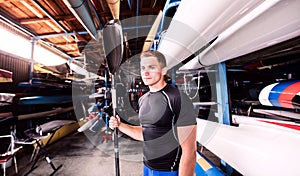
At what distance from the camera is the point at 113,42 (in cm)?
102

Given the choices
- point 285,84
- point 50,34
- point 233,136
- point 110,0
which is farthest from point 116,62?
point 50,34

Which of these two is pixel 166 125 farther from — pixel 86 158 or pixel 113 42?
pixel 86 158

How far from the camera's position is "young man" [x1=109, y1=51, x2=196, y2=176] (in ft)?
2.77

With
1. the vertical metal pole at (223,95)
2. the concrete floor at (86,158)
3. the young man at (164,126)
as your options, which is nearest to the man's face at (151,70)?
the young man at (164,126)

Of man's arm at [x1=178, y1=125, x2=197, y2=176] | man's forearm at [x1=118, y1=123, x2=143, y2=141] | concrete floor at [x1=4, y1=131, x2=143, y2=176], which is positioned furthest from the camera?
concrete floor at [x1=4, y1=131, x2=143, y2=176]

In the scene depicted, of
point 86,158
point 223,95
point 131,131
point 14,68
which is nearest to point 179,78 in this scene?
point 223,95

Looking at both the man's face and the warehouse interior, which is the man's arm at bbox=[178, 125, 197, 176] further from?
the man's face

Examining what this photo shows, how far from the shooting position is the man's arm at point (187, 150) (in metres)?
0.83

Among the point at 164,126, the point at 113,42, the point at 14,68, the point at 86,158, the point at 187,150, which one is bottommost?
the point at 86,158

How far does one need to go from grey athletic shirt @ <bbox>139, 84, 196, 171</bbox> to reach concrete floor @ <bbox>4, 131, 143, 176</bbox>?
1.15m

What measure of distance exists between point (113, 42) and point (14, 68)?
2830mm

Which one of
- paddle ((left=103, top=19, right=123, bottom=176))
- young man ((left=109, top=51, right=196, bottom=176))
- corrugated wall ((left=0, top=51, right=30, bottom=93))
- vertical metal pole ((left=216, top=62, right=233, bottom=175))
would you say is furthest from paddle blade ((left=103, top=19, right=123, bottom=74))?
corrugated wall ((left=0, top=51, right=30, bottom=93))

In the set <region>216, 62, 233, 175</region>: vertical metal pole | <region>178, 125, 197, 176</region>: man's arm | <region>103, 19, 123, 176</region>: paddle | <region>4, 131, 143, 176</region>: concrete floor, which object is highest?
<region>103, 19, 123, 176</region>: paddle

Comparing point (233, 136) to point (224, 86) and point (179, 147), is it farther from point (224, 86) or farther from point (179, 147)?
point (224, 86)
